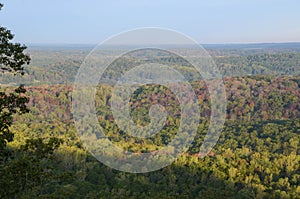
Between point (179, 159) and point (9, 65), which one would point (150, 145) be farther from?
point (9, 65)

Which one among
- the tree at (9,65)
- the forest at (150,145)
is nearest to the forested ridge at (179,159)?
the forest at (150,145)

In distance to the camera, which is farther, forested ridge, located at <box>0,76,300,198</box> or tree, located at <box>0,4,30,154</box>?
forested ridge, located at <box>0,76,300,198</box>

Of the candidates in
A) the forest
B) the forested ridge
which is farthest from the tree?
the forested ridge

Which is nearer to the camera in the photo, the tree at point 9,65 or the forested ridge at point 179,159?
the tree at point 9,65

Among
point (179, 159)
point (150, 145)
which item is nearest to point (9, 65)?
point (179, 159)

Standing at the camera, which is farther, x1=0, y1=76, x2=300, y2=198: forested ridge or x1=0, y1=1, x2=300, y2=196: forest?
x1=0, y1=76, x2=300, y2=198: forested ridge

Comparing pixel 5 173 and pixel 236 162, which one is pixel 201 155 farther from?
pixel 5 173

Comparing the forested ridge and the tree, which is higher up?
the tree

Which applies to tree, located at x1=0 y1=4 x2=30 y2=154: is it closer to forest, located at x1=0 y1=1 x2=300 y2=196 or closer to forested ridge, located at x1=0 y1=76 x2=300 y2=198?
forest, located at x1=0 y1=1 x2=300 y2=196

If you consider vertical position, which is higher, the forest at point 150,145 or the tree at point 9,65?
the tree at point 9,65

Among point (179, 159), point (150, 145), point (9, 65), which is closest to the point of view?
point (9, 65)

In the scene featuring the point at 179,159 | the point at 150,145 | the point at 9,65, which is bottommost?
the point at 150,145

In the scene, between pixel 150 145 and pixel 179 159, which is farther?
pixel 150 145

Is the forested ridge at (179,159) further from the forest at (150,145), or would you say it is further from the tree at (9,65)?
→ the tree at (9,65)
